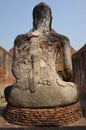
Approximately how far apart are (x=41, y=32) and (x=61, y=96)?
1361 millimetres

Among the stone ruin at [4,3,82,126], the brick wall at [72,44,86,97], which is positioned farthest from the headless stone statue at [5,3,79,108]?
the brick wall at [72,44,86,97]

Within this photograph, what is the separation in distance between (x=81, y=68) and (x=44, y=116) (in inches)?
417

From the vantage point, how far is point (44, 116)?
4836 mm

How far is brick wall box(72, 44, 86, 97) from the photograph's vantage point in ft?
47.0

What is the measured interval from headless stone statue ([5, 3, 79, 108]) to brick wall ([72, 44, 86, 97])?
8702mm

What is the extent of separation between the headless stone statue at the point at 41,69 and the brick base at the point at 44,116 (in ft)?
0.33

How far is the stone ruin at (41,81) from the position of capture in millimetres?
4887

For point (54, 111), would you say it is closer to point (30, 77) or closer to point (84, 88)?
point (30, 77)

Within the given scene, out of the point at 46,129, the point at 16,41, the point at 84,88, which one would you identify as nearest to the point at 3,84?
the point at 84,88

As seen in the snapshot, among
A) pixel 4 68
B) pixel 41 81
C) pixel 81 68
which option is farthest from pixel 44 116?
pixel 4 68

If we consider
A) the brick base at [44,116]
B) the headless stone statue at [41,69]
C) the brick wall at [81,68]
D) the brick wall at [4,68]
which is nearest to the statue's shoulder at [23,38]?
the headless stone statue at [41,69]

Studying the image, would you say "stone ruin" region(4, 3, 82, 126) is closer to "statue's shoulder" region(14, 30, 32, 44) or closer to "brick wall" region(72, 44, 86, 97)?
"statue's shoulder" region(14, 30, 32, 44)

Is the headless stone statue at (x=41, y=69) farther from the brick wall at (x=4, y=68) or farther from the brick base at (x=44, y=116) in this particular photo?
the brick wall at (x=4, y=68)

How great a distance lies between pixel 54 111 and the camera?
4.88 meters
